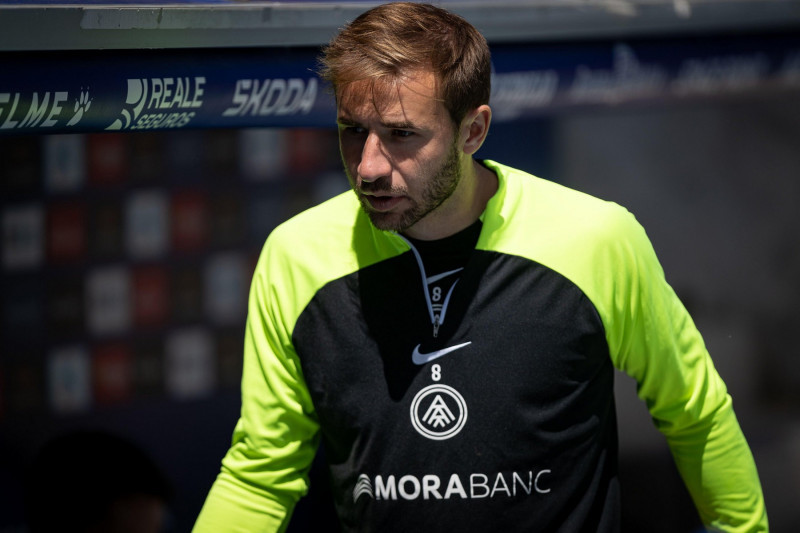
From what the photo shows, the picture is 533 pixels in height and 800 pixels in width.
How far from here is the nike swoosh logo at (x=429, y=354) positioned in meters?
1.61

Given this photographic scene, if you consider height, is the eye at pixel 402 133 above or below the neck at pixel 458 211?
above

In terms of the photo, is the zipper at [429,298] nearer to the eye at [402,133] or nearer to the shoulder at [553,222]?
the shoulder at [553,222]

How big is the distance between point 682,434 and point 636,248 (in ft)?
1.05

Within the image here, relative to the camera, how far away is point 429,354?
5.30 feet

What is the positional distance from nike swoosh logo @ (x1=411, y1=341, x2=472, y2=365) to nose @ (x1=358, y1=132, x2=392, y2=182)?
0.30 metres

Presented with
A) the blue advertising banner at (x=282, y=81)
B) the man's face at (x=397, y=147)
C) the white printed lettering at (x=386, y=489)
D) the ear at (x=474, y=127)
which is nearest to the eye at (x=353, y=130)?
the man's face at (x=397, y=147)

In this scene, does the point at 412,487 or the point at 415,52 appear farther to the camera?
the point at 412,487

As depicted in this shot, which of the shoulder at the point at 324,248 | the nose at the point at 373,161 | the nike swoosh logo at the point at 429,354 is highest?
the nose at the point at 373,161

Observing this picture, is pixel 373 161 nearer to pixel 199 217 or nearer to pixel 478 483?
pixel 478 483

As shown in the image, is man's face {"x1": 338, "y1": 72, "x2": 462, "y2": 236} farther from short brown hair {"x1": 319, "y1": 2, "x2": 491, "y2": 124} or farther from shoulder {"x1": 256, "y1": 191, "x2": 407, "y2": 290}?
shoulder {"x1": 256, "y1": 191, "x2": 407, "y2": 290}

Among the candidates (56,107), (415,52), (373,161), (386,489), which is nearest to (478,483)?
(386,489)

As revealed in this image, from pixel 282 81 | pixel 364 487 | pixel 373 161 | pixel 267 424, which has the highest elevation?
pixel 282 81

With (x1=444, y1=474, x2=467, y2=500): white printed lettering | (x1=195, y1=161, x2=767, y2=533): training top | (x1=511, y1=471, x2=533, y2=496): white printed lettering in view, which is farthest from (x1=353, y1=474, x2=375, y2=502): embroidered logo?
(x1=511, y1=471, x2=533, y2=496): white printed lettering

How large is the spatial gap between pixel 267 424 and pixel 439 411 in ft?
0.88
